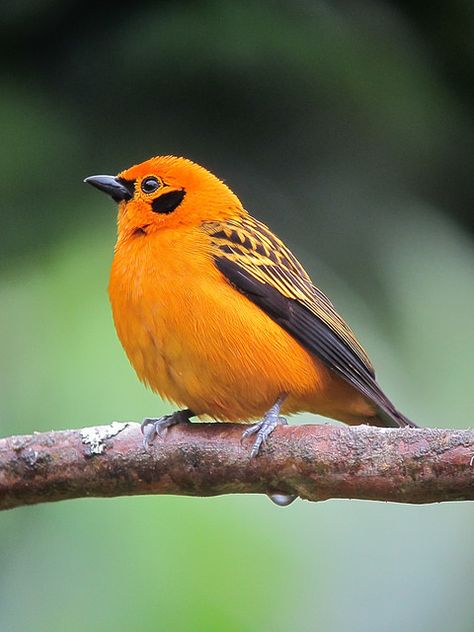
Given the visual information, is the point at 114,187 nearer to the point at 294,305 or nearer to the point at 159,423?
the point at 294,305

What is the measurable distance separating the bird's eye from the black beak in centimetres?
7

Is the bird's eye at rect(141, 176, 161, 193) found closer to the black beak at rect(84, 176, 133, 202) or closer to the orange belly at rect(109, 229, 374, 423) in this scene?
the black beak at rect(84, 176, 133, 202)

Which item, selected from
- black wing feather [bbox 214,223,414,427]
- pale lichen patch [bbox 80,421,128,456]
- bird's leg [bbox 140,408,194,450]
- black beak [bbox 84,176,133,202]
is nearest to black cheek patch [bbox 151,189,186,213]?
black beak [bbox 84,176,133,202]

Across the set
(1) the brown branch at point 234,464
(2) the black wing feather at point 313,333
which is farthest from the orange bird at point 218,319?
(1) the brown branch at point 234,464

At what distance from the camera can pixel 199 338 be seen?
390 cm

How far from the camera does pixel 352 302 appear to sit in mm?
4543

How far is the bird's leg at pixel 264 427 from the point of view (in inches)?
139

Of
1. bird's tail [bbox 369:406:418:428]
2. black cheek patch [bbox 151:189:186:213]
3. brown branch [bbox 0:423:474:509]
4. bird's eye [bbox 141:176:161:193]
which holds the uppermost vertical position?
bird's eye [bbox 141:176:161:193]

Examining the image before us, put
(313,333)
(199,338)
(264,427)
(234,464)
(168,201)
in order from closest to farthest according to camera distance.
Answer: (234,464) → (264,427) → (199,338) → (313,333) → (168,201)

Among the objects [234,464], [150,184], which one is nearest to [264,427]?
[234,464]

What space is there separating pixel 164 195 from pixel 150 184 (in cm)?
10

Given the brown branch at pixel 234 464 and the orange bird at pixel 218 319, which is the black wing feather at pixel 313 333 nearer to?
the orange bird at pixel 218 319

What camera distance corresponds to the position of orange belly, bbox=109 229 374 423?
12.9ft
